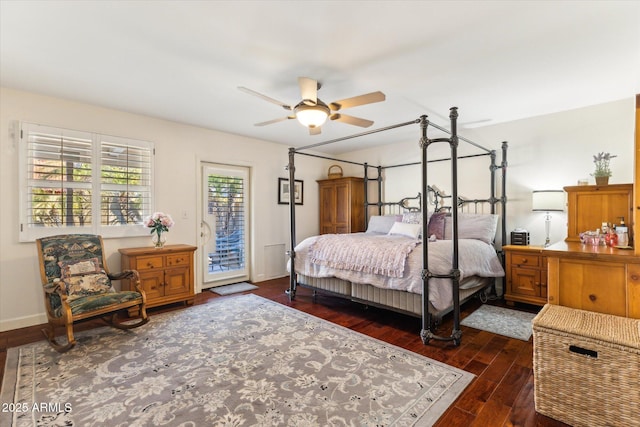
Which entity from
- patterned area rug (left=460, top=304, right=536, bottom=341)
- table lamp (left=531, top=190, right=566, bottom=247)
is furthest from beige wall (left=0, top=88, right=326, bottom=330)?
table lamp (left=531, top=190, right=566, bottom=247)

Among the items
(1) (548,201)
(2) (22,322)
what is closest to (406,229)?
(1) (548,201)

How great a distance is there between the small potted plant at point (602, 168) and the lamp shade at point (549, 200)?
0.41m

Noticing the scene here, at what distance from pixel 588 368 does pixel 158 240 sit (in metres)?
4.38

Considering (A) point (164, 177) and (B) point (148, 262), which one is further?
(A) point (164, 177)

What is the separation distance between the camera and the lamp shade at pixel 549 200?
3713 mm

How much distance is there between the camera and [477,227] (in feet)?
14.0

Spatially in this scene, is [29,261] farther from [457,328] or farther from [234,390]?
[457,328]

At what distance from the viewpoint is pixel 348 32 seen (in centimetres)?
221

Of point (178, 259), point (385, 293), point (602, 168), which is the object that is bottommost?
point (385, 293)

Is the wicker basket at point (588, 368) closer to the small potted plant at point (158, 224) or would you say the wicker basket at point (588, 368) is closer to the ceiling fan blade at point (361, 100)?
the ceiling fan blade at point (361, 100)

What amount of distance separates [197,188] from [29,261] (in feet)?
→ 6.94

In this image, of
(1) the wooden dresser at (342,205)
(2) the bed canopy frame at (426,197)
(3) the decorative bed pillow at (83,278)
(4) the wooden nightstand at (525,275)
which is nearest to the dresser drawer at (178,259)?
(3) the decorative bed pillow at (83,278)

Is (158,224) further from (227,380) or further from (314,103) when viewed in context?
(314,103)

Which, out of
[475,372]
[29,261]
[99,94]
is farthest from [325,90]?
[29,261]
